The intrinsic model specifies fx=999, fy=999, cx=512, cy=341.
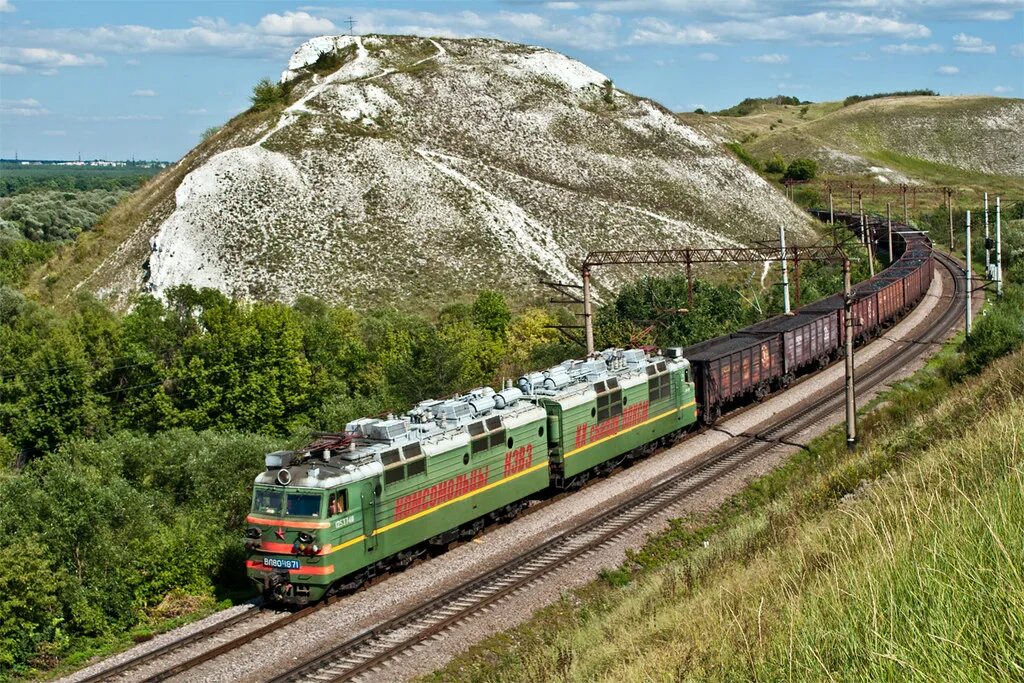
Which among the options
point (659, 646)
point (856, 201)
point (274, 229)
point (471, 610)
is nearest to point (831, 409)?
point (471, 610)

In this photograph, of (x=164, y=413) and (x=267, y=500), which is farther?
(x=164, y=413)

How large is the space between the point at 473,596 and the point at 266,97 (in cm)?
9177

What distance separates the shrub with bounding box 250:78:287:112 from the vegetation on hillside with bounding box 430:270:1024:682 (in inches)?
3519

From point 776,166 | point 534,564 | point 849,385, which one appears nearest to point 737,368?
point 849,385

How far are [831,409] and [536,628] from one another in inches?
980

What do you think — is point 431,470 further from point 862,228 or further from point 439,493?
point 862,228

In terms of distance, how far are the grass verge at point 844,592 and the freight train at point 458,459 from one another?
14.3 ft

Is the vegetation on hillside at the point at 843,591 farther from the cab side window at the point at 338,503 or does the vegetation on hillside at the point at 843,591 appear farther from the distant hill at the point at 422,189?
the distant hill at the point at 422,189

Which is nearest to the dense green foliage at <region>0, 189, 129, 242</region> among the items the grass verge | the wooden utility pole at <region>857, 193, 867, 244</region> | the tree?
the tree

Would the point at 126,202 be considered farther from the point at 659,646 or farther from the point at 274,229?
the point at 659,646

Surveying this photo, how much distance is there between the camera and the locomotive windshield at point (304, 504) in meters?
22.4

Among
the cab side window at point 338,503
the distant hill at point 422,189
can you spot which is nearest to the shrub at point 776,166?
the distant hill at point 422,189

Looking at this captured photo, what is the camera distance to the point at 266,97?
10606cm

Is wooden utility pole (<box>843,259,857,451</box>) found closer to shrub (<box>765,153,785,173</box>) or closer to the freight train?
the freight train
